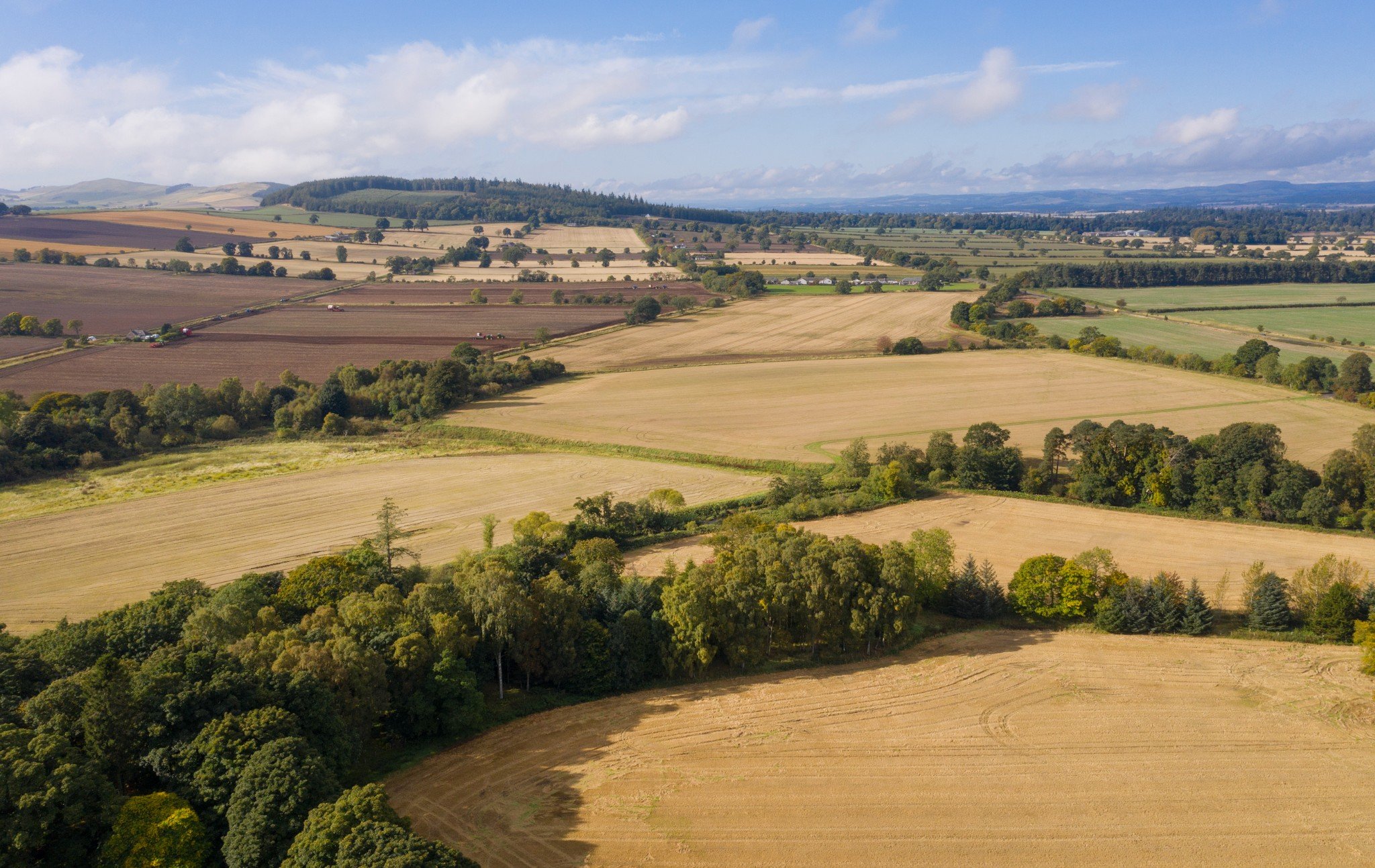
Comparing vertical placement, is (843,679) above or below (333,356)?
below

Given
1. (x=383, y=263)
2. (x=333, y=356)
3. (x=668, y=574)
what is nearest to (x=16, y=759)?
(x=668, y=574)

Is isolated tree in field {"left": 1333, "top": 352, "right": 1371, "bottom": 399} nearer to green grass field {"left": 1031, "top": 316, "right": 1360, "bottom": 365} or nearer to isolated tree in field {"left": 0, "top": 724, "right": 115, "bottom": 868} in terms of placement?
green grass field {"left": 1031, "top": 316, "right": 1360, "bottom": 365}

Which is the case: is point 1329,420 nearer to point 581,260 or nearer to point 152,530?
point 152,530

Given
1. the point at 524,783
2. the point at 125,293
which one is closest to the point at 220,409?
the point at 524,783

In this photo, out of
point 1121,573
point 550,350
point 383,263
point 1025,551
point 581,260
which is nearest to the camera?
point 1121,573

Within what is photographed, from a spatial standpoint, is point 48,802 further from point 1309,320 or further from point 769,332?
point 1309,320

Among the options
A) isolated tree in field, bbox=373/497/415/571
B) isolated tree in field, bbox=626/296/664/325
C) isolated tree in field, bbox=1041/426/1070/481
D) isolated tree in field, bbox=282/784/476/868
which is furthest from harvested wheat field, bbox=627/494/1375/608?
isolated tree in field, bbox=626/296/664/325
